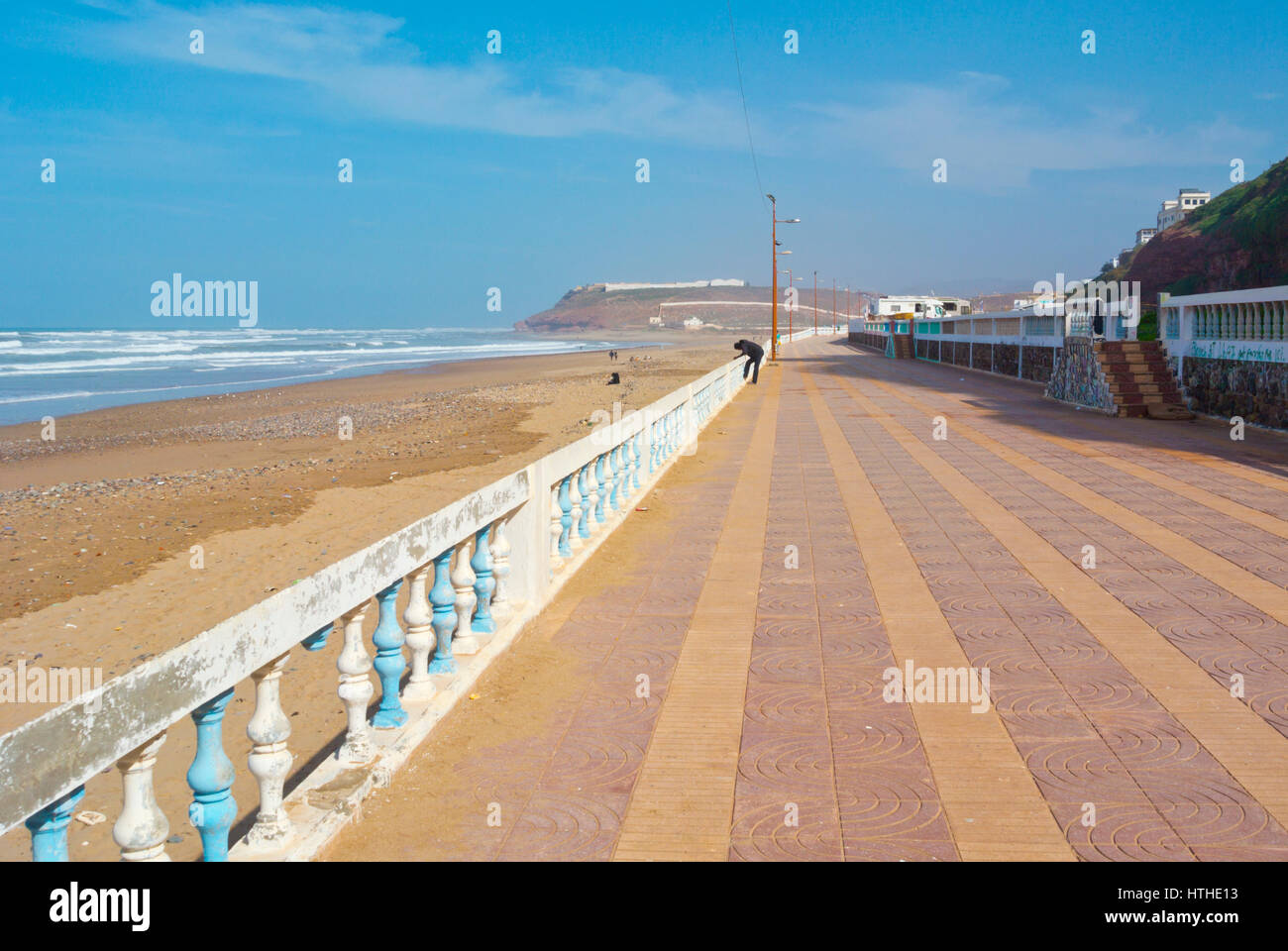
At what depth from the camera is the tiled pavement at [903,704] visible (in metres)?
3.44

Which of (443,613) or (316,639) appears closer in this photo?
(316,639)

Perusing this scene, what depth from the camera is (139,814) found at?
2.37 m

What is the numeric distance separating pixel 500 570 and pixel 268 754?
8.33 feet

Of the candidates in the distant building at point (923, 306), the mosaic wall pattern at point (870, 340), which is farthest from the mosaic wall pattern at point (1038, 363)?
the distant building at point (923, 306)

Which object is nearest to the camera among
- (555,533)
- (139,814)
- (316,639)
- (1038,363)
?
(139,814)

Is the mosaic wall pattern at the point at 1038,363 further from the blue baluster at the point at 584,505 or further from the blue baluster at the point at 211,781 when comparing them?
the blue baluster at the point at 211,781

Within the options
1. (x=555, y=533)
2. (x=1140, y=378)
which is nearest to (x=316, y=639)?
(x=555, y=533)

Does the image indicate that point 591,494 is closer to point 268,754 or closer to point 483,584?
point 483,584

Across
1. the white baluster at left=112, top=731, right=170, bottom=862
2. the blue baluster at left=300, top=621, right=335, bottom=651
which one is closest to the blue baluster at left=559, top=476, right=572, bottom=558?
the blue baluster at left=300, top=621, right=335, bottom=651

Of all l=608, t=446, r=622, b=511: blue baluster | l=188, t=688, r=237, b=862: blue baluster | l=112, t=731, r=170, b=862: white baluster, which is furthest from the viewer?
l=608, t=446, r=622, b=511: blue baluster

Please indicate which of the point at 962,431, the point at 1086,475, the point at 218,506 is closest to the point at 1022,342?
the point at 962,431

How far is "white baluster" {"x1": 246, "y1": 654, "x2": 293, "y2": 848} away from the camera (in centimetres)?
297

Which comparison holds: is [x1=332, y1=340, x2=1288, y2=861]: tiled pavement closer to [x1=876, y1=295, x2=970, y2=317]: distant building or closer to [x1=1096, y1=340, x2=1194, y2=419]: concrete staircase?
[x1=1096, y1=340, x2=1194, y2=419]: concrete staircase
